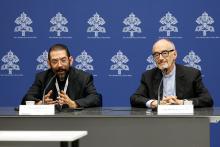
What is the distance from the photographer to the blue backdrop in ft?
17.3

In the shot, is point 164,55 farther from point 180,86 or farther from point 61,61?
point 61,61

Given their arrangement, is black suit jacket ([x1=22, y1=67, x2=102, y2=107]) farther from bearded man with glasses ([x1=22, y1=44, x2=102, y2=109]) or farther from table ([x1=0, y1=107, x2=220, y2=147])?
table ([x1=0, y1=107, x2=220, y2=147])

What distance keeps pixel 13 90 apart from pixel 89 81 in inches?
61.0

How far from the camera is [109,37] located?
535cm

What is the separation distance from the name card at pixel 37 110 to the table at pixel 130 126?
7 centimetres

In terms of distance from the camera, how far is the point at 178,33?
17.3 feet

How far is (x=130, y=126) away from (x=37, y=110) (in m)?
0.65

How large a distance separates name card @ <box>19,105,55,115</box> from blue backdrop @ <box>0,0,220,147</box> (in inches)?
85.4

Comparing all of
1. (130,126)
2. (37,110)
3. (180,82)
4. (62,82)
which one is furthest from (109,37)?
(130,126)

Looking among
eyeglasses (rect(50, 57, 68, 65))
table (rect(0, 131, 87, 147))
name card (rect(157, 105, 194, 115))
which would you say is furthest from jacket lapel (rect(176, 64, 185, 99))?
table (rect(0, 131, 87, 147))

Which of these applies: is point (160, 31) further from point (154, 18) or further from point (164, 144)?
point (164, 144)

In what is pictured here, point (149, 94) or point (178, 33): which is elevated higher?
point (178, 33)

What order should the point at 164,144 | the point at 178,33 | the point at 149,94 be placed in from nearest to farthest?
the point at 164,144 → the point at 149,94 → the point at 178,33

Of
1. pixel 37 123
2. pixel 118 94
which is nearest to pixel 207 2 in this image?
pixel 118 94
